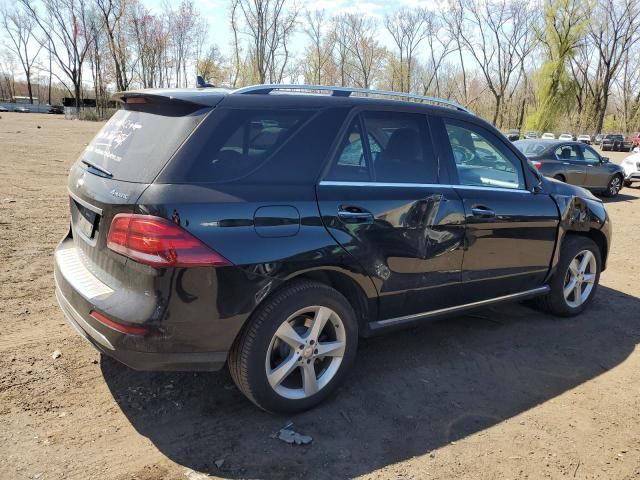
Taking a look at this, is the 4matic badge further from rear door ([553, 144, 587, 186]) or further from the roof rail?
rear door ([553, 144, 587, 186])

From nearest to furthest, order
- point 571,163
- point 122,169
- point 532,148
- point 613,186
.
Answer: point 122,169 → point 532,148 → point 571,163 → point 613,186

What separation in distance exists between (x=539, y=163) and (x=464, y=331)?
9.49m

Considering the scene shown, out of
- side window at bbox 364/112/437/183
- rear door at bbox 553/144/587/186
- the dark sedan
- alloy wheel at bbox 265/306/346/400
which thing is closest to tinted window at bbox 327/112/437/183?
side window at bbox 364/112/437/183

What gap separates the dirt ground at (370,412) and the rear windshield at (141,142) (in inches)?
54.9

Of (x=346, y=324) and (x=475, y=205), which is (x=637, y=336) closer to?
(x=475, y=205)

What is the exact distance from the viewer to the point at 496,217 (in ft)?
12.8

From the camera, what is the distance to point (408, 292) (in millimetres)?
3492

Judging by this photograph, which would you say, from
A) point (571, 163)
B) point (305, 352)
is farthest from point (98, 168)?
point (571, 163)

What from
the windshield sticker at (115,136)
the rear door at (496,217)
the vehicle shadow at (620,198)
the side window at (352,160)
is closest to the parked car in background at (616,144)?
the vehicle shadow at (620,198)

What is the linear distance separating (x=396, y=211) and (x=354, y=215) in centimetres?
35

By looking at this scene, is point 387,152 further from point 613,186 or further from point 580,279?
point 613,186

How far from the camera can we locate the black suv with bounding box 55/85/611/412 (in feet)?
8.59

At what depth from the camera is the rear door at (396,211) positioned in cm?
313

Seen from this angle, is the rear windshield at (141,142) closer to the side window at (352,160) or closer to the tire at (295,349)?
the side window at (352,160)
